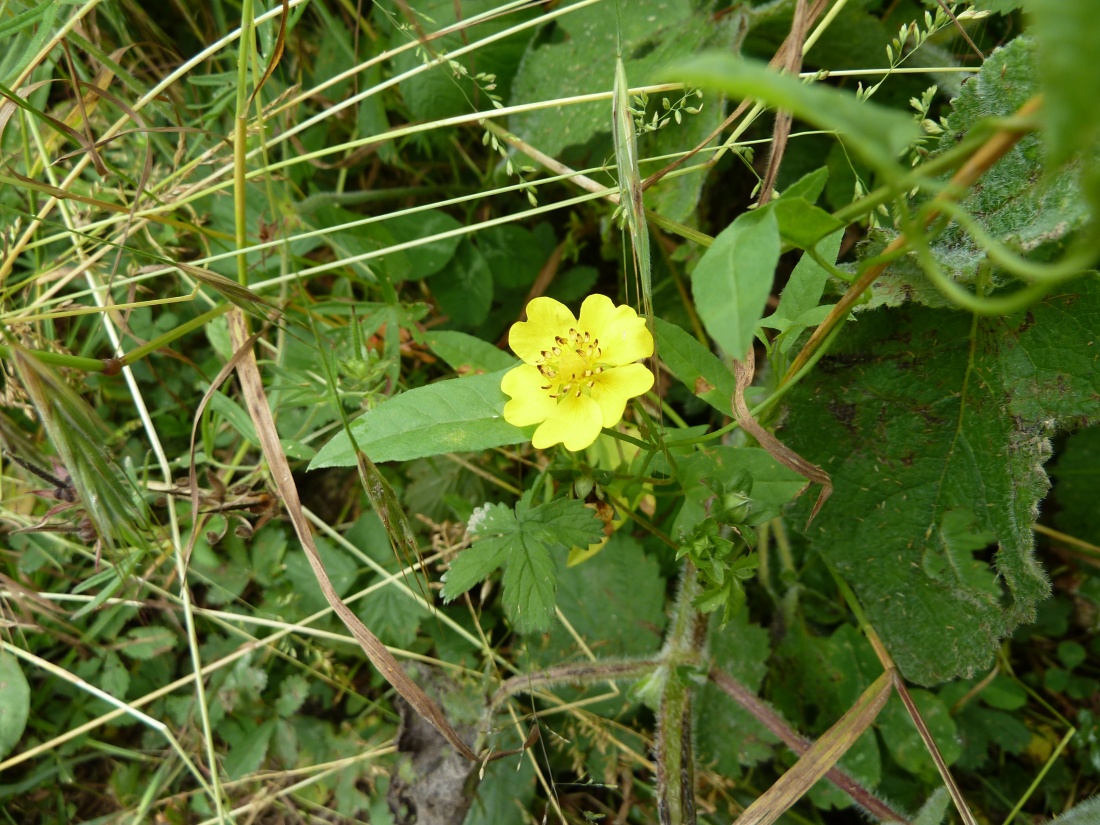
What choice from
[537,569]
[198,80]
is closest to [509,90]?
[198,80]

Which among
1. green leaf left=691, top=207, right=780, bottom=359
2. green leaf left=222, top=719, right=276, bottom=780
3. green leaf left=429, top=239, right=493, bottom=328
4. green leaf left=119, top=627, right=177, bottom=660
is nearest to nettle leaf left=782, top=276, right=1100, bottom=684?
green leaf left=691, top=207, right=780, bottom=359

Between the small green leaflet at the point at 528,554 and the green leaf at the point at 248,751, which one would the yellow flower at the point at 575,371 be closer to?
the small green leaflet at the point at 528,554

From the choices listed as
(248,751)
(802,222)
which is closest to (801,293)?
(802,222)

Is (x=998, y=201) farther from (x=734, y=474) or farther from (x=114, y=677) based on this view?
(x=114, y=677)

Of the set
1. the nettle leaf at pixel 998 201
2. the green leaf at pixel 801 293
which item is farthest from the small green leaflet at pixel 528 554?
the nettle leaf at pixel 998 201

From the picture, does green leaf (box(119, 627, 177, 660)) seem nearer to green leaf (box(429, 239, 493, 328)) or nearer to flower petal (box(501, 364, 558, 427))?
green leaf (box(429, 239, 493, 328))

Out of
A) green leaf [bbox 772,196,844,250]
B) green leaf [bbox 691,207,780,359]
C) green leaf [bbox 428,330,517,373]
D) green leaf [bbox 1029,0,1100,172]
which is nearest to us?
green leaf [bbox 1029,0,1100,172]

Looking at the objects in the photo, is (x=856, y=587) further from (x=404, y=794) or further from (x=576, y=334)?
(x=404, y=794)

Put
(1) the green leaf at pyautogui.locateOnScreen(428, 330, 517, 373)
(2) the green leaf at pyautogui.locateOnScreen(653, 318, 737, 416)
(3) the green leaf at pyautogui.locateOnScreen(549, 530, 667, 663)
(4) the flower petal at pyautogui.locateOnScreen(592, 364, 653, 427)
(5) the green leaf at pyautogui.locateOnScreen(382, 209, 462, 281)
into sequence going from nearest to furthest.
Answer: (4) the flower petal at pyautogui.locateOnScreen(592, 364, 653, 427)
(2) the green leaf at pyautogui.locateOnScreen(653, 318, 737, 416)
(1) the green leaf at pyautogui.locateOnScreen(428, 330, 517, 373)
(3) the green leaf at pyautogui.locateOnScreen(549, 530, 667, 663)
(5) the green leaf at pyautogui.locateOnScreen(382, 209, 462, 281)

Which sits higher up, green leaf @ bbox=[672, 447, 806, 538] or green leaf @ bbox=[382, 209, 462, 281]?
green leaf @ bbox=[382, 209, 462, 281]
